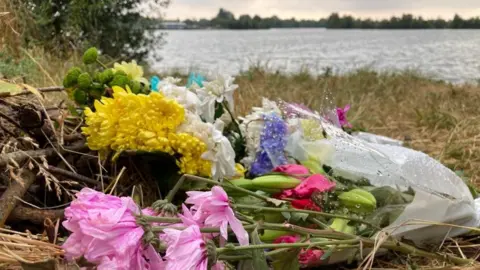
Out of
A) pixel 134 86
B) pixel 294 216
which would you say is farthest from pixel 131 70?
pixel 294 216

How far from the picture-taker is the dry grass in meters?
2.05

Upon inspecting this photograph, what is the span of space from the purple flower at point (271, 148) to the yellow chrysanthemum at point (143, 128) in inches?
11.4

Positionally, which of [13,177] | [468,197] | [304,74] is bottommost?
[304,74]

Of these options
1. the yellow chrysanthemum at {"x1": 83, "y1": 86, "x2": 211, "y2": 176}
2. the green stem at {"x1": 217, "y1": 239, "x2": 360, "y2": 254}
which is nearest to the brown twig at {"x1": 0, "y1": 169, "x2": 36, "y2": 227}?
the yellow chrysanthemum at {"x1": 83, "y1": 86, "x2": 211, "y2": 176}

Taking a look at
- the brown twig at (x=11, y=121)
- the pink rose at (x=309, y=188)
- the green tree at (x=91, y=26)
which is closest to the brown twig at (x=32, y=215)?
the brown twig at (x=11, y=121)

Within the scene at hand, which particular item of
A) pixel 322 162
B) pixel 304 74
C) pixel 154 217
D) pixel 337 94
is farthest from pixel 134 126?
pixel 304 74

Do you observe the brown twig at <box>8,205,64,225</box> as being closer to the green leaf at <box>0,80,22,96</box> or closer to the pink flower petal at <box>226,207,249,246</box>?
the green leaf at <box>0,80,22,96</box>

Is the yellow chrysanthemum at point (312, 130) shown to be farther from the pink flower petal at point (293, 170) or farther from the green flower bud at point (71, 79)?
the green flower bud at point (71, 79)

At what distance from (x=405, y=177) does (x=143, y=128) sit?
1.96 ft

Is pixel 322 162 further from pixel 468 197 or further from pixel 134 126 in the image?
pixel 134 126

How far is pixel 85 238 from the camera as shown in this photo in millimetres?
681

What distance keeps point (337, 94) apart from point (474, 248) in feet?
9.02

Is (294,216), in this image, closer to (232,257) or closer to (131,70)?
(232,257)

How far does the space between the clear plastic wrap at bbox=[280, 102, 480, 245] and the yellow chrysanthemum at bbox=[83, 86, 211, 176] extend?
362 mm
